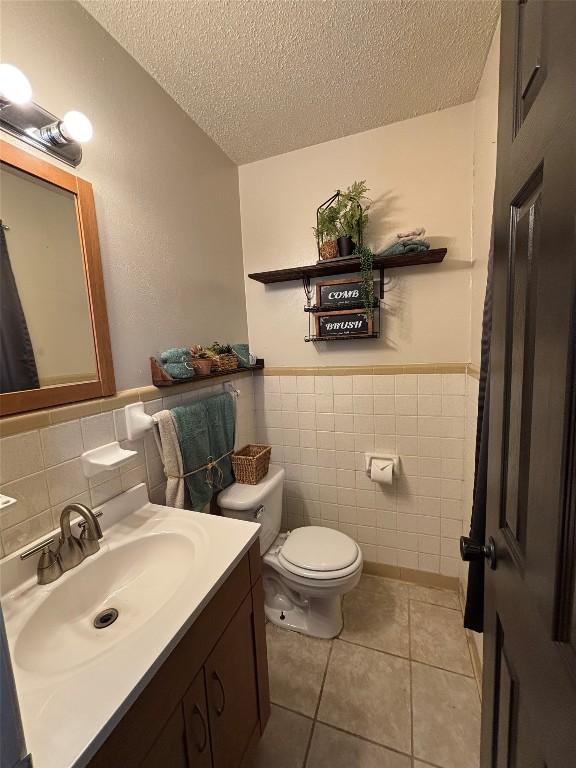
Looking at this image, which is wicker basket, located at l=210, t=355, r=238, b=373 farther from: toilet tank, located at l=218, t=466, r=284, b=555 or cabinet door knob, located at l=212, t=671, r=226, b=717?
cabinet door knob, located at l=212, t=671, r=226, b=717

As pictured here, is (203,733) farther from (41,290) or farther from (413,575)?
(413,575)

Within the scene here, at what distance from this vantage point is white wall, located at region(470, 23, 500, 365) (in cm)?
110

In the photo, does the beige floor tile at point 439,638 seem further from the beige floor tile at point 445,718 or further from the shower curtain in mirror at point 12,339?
the shower curtain in mirror at point 12,339

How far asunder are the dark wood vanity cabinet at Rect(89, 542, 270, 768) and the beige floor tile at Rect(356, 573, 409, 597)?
904 mm

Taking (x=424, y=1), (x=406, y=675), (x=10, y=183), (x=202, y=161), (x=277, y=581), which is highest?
(x=424, y=1)

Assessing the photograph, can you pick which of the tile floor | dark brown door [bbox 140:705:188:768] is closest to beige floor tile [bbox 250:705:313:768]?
the tile floor

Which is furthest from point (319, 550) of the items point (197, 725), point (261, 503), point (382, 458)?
point (197, 725)

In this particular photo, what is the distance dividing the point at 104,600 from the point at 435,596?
5.45 ft

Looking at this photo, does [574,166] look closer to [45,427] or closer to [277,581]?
[45,427]

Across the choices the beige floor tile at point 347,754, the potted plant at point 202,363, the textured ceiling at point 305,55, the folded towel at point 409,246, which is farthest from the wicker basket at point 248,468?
the textured ceiling at point 305,55

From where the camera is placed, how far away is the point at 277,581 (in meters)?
1.58

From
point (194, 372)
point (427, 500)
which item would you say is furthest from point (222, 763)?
point (427, 500)

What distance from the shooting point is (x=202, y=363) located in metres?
1.35

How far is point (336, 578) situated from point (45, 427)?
1.24 metres
